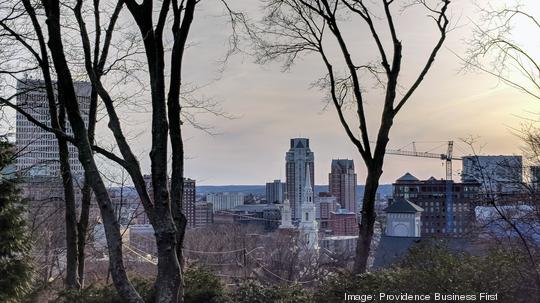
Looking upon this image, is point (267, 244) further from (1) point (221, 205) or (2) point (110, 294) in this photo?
(1) point (221, 205)

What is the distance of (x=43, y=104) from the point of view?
30.0 ft

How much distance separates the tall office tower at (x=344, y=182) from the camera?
80812 mm

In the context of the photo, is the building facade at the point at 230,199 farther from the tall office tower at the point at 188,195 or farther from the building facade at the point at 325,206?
the tall office tower at the point at 188,195

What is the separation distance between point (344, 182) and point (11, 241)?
253 feet

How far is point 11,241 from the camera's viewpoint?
29.8 feet

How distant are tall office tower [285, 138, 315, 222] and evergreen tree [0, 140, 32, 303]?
258ft

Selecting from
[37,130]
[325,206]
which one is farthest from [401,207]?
[325,206]

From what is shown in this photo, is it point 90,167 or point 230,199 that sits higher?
point 90,167

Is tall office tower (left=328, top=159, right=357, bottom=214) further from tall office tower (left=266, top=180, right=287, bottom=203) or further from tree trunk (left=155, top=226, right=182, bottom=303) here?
tree trunk (left=155, top=226, right=182, bottom=303)

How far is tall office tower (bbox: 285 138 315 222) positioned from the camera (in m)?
90.6

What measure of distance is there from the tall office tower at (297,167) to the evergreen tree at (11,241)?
258 feet

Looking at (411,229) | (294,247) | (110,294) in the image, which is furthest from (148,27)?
(294,247)

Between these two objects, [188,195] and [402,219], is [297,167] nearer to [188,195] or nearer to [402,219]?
[402,219]

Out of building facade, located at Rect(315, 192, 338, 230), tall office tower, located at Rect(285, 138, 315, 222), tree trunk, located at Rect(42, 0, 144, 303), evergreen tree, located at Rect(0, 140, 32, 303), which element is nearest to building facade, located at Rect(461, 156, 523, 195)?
tree trunk, located at Rect(42, 0, 144, 303)
